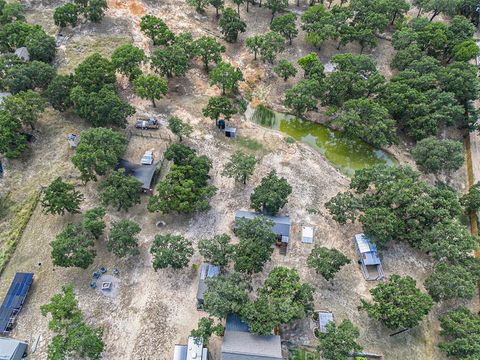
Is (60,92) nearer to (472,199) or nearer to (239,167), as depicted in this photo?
(239,167)

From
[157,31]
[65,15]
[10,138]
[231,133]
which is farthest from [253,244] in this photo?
[65,15]

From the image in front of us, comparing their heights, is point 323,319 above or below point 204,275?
below

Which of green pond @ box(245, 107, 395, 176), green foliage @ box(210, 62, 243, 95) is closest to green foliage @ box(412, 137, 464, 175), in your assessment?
green pond @ box(245, 107, 395, 176)

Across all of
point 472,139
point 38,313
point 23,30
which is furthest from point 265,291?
point 23,30

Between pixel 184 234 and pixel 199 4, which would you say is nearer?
pixel 184 234

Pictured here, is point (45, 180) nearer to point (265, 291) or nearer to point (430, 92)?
point (265, 291)

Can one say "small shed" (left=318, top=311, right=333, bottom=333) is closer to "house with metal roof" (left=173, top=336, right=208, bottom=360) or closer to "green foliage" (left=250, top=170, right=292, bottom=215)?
"house with metal roof" (left=173, top=336, right=208, bottom=360)

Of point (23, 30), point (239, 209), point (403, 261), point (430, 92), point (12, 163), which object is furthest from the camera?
point (23, 30)
